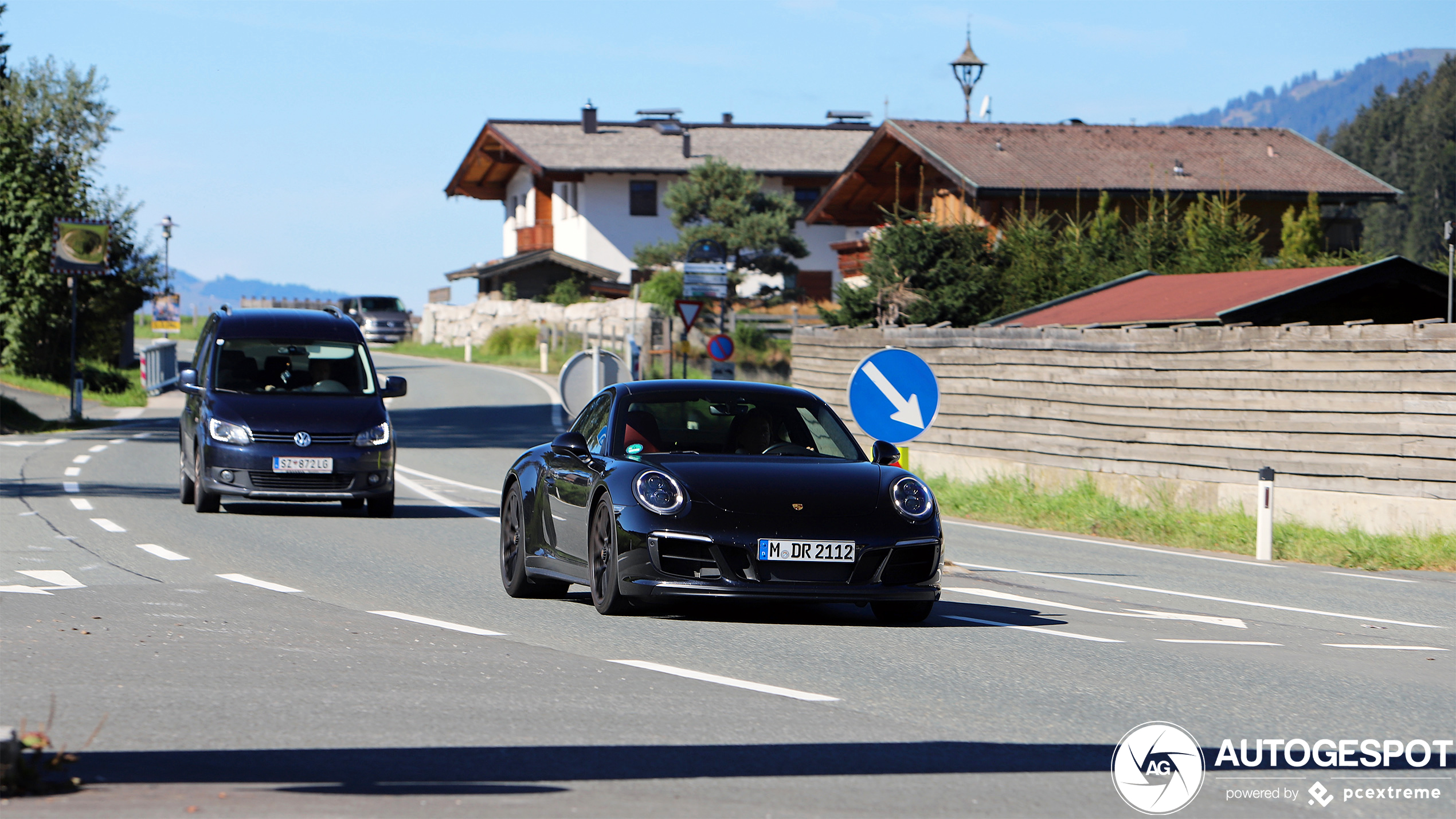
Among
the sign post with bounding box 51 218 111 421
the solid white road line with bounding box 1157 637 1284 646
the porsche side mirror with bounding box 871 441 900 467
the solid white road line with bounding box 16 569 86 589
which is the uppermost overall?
the sign post with bounding box 51 218 111 421

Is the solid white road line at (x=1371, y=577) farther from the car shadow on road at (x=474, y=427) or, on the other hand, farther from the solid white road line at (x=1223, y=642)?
the car shadow on road at (x=474, y=427)

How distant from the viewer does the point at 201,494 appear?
640 inches

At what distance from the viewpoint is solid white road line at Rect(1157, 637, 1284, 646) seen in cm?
908

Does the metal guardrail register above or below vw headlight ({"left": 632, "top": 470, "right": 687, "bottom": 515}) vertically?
below

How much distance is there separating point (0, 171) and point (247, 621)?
3569 centimetres

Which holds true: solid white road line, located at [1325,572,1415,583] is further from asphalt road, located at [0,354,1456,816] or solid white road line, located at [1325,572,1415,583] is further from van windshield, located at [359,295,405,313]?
van windshield, located at [359,295,405,313]

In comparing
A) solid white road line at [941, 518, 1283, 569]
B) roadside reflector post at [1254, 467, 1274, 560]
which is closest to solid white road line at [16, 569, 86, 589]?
solid white road line at [941, 518, 1283, 569]

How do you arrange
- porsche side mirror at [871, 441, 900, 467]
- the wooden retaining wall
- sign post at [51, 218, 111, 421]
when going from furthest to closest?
sign post at [51, 218, 111, 421] → the wooden retaining wall → porsche side mirror at [871, 441, 900, 467]

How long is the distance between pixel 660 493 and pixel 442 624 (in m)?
1.43

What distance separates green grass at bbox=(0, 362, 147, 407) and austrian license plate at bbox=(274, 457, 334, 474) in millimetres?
26002

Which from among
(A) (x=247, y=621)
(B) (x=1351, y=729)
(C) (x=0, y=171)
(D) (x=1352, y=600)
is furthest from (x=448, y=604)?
(C) (x=0, y=171)

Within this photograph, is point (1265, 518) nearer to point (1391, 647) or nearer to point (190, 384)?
point (1391, 647)

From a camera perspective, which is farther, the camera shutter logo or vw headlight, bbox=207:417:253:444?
vw headlight, bbox=207:417:253:444

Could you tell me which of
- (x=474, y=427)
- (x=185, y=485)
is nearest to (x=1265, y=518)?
(x=185, y=485)
